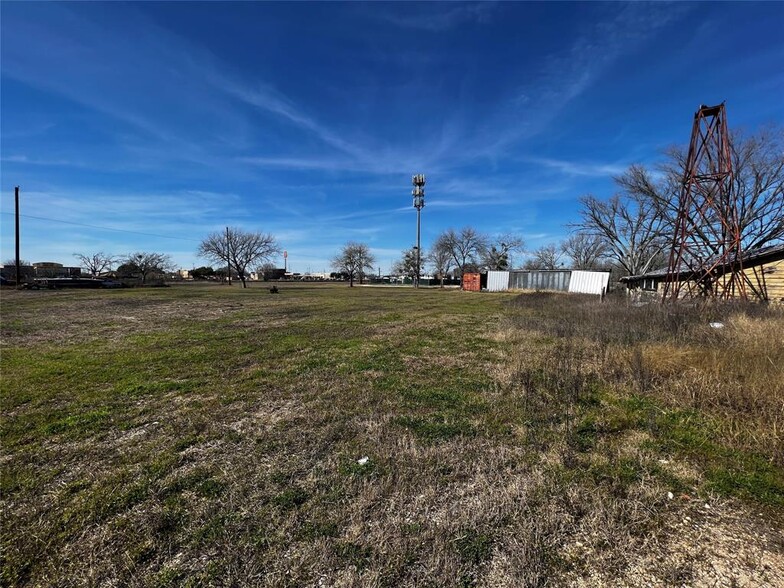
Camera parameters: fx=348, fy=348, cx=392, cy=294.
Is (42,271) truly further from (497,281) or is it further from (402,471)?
(402,471)

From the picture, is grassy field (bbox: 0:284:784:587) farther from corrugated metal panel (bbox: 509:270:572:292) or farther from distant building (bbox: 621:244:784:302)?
corrugated metal panel (bbox: 509:270:572:292)

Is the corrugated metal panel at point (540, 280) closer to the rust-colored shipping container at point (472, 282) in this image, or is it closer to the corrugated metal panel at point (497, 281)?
the corrugated metal panel at point (497, 281)

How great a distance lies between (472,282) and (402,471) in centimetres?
4725

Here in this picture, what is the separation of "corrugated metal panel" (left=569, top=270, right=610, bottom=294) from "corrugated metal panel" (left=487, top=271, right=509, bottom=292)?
9120mm

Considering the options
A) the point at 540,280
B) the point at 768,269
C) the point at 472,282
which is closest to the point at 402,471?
the point at 768,269

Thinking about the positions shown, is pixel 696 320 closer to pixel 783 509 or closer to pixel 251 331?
pixel 783 509

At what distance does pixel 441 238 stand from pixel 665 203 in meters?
50.4

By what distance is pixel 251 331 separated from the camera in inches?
448

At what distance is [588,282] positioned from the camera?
3550 cm

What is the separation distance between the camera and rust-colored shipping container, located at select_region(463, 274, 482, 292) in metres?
47.9

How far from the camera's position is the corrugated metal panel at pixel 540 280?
1503 inches

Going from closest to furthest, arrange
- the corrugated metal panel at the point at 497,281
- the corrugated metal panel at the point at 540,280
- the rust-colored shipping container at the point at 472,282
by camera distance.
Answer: the corrugated metal panel at the point at 540,280 < the corrugated metal panel at the point at 497,281 < the rust-colored shipping container at the point at 472,282

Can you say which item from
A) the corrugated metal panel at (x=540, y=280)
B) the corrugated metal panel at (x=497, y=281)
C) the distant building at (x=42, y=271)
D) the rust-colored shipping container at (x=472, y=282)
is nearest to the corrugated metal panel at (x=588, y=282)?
the corrugated metal panel at (x=540, y=280)

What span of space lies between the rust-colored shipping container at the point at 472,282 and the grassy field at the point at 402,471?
135 ft
